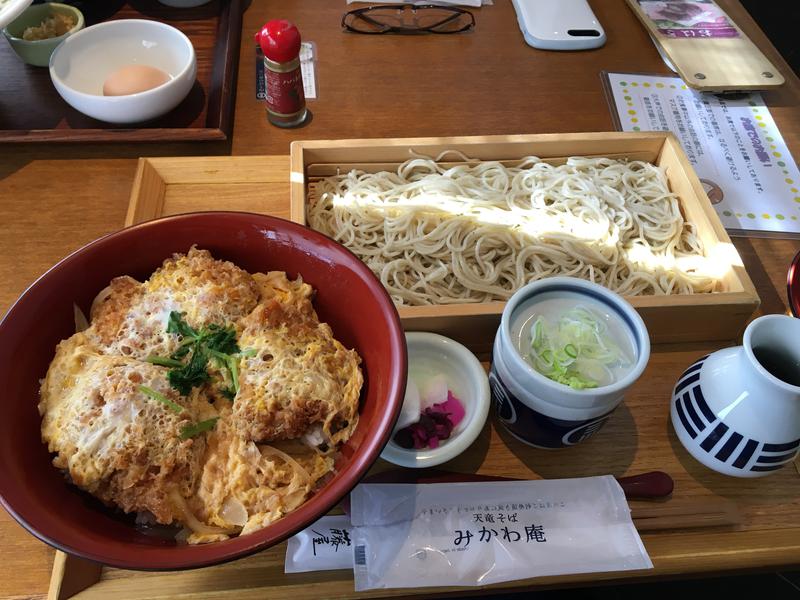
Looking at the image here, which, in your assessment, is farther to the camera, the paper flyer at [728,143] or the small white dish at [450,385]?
the paper flyer at [728,143]

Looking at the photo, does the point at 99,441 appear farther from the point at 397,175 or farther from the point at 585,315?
the point at 397,175

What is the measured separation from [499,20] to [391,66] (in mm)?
537

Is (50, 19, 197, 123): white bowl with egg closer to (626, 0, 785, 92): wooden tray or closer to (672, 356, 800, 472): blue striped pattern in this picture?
(672, 356, 800, 472): blue striped pattern

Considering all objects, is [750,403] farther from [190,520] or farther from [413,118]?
[413,118]

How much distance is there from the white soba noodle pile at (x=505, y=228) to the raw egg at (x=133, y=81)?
63 cm

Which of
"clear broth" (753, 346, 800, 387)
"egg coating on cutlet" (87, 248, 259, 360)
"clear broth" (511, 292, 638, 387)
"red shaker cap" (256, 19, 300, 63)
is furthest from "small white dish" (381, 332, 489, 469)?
"red shaker cap" (256, 19, 300, 63)

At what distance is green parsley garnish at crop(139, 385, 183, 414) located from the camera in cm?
85

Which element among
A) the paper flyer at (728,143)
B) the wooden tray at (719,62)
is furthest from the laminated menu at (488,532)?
the wooden tray at (719,62)

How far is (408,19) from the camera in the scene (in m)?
2.24

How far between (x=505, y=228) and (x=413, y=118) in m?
0.57

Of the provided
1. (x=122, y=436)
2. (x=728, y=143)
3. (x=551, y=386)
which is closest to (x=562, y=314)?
(x=551, y=386)

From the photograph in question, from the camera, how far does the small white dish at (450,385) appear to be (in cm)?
104

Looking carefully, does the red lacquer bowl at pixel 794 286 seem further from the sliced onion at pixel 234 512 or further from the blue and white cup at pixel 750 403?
the sliced onion at pixel 234 512

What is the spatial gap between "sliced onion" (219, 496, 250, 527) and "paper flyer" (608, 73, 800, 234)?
1471 millimetres
